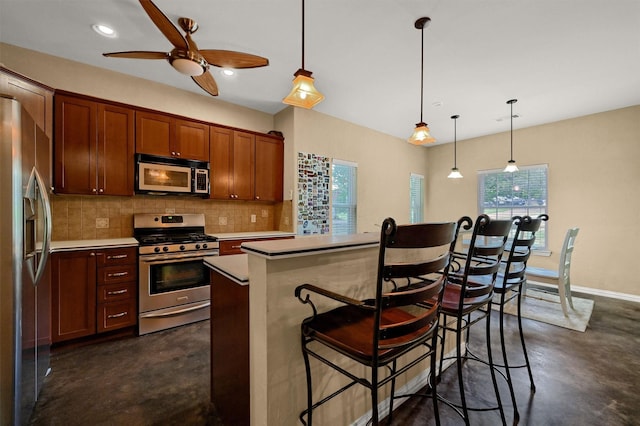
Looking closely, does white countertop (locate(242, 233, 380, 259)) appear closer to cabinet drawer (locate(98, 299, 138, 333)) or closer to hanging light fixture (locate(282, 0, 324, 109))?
hanging light fixture (locate(282, 0, 324, 109))

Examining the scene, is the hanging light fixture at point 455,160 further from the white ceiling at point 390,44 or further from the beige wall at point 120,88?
the beige wall at point 120,88

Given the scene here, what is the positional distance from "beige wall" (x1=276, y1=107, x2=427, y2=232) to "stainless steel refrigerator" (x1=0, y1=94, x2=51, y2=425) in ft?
9.15

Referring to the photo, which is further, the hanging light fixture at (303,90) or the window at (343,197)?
the window at (343,197)

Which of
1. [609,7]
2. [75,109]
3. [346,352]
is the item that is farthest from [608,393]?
[75,109]

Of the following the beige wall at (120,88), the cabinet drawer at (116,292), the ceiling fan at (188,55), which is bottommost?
the cabinet drawer at (116,292)

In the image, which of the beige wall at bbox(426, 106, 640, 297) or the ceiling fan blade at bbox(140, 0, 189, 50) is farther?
the beige wall at bbox(426, 106, 640, 297)

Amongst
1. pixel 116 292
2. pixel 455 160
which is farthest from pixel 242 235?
pixel 455 160

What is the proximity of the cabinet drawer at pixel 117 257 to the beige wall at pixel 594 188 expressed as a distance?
6.19m

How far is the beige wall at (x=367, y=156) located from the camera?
4113mm

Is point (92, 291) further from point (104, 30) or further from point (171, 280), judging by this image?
point (104, 30)

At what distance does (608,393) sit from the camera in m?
1.84

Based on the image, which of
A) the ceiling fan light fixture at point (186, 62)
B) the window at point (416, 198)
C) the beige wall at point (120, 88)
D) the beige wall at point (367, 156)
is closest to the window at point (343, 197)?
the beige wall at point (367, 156)

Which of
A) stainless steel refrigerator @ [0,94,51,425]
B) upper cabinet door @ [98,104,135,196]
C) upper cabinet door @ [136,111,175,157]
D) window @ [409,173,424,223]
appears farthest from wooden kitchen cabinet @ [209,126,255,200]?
window @ [409,173,424,223]

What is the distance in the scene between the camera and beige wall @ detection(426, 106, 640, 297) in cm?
392
